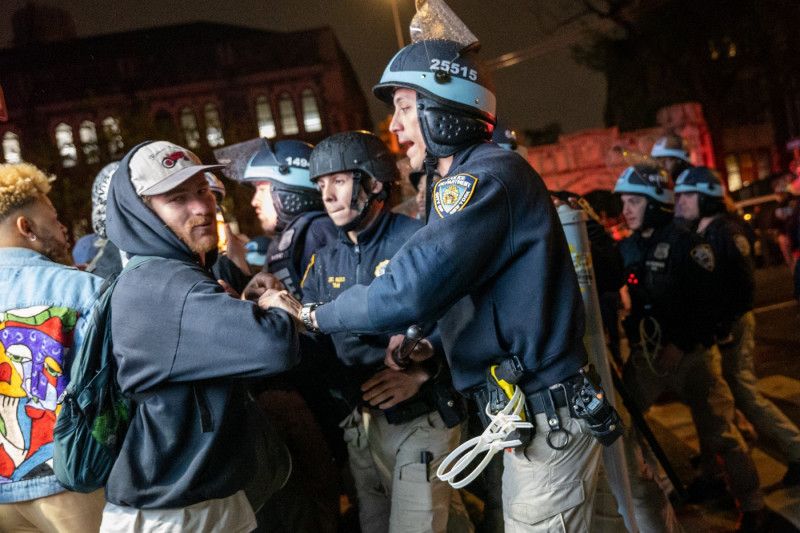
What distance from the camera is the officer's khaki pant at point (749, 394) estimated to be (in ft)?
15.3

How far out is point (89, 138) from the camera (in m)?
11.5

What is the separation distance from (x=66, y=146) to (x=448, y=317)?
1149 centimetres

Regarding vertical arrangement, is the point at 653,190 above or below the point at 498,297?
above

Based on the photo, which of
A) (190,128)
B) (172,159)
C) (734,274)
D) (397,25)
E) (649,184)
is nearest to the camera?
(172,159)

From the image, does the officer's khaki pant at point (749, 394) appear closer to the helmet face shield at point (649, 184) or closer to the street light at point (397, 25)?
the helmet face shield at point (649, 184)

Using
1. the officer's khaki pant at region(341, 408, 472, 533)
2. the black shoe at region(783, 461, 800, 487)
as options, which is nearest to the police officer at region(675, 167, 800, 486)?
the black shoe at region(783, 461, 800, 487)

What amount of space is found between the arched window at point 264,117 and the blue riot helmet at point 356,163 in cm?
950

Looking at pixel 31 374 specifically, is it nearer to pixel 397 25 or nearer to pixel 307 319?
pixel 307 319

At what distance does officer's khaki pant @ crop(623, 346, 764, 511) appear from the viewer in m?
4.29

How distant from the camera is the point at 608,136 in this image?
2302cm

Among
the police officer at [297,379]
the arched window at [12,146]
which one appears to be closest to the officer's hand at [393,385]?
A: the police officer at [297,379]

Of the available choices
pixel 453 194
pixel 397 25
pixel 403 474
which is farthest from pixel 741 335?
pixel 397 25

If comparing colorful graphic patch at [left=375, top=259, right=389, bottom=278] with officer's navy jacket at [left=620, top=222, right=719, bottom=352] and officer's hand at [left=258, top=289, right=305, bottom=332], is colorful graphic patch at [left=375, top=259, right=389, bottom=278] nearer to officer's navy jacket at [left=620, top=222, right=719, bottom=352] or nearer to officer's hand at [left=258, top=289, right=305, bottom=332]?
officer's hand at [left=258, top=289, right=305, bottom=332]

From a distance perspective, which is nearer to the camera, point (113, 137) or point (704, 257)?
point (704, 257)
